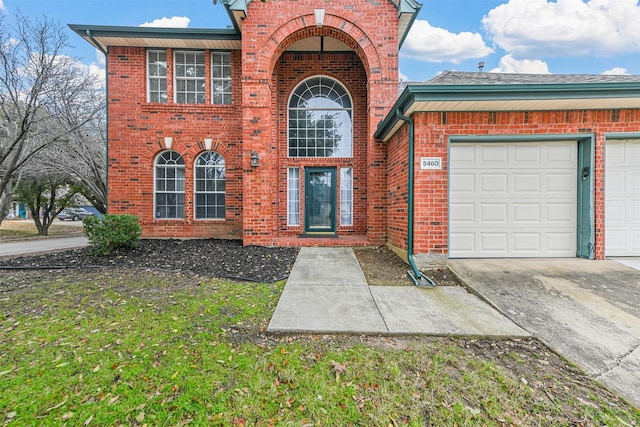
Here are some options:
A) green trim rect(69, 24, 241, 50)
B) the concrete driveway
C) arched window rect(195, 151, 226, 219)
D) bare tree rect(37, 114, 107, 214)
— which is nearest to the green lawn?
the concrete driveway

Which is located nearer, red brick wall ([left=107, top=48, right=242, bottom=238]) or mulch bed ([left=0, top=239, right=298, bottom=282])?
mulch bed ([left=0, top=239, right=298, bottom=282])

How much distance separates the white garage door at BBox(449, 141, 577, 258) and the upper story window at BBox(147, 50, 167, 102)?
820cm

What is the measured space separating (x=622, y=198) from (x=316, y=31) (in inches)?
298

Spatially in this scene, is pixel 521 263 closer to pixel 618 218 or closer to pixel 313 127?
pixel 618 218

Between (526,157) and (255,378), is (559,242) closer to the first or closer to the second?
(526,157)

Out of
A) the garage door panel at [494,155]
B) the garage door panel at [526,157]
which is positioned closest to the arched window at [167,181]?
the garage door panel at [494,155]

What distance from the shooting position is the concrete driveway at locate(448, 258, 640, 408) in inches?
94.7

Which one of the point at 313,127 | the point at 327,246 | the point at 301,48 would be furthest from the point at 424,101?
the point at 301,48

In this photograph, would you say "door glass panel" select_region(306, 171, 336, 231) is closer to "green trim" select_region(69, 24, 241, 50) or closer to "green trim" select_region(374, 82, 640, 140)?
"green trim" select_region(374, 82, 640, 140)

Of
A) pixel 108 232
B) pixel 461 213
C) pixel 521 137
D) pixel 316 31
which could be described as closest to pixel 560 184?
pixel 521 137

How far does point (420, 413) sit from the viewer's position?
184 centimetres

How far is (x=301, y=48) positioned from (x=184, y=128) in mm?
4234

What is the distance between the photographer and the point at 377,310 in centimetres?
339

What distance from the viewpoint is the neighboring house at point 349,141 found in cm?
506
